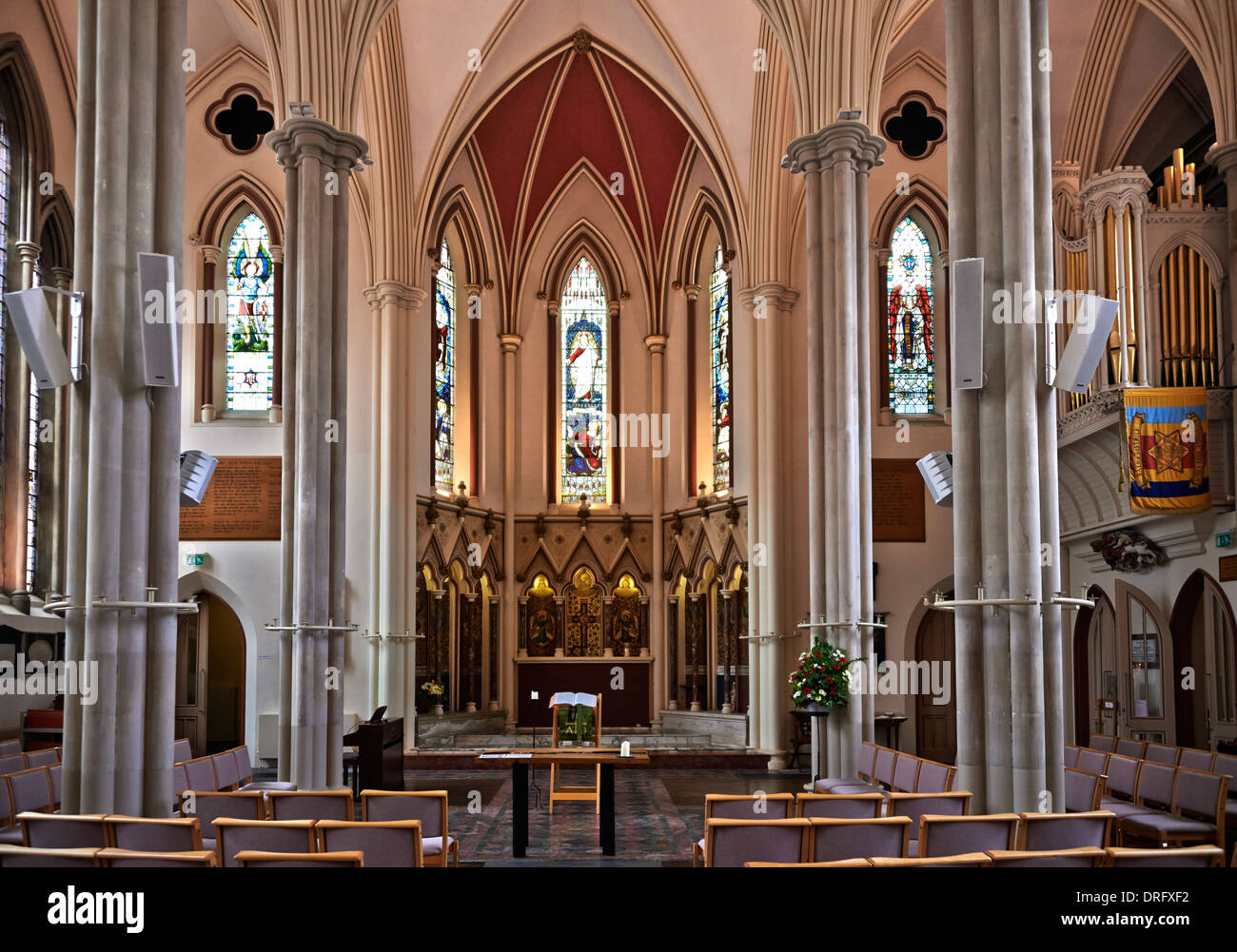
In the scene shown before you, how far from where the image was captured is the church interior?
8.24 m

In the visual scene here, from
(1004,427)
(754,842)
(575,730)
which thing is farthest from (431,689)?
(754,842)

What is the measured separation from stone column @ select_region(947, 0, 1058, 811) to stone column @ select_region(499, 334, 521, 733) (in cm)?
1625

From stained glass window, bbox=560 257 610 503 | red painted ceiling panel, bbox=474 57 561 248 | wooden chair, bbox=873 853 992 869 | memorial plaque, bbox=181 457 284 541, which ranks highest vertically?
red painted ceiling panel, bbox=474 57 561 248

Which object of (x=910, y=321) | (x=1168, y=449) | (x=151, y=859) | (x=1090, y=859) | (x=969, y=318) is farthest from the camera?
(x=910, y=321)

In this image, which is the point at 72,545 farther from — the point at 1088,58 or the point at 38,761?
the point at 1088,58

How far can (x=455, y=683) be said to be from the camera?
22953 mm

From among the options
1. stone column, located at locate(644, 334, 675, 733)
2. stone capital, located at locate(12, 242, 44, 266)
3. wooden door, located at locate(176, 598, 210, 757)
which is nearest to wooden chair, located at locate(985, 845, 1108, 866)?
stone capital, located at locate(12, 242, 44, 266)

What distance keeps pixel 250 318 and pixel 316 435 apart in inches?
377

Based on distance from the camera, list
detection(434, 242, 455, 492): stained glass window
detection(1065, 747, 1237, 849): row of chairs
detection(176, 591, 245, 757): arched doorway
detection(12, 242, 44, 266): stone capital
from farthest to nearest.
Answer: detection(434, 242, 455, 492): stained glass window < detection(176, 591, 245, 757): arched doorway < detection(12, 242, 44, 266): stone capital < detection(1065, 747, 1237, 849): row of chairs

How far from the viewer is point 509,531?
24.7 metres

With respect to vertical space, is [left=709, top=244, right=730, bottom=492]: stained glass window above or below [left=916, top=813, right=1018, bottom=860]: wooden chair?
above

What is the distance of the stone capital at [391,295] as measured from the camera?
66.9 ft

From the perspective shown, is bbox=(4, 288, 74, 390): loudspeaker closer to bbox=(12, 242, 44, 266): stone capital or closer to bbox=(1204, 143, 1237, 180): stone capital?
bbox=(12, 242, 44, 266): stone capital

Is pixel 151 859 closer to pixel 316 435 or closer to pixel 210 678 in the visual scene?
pixel 316 435
